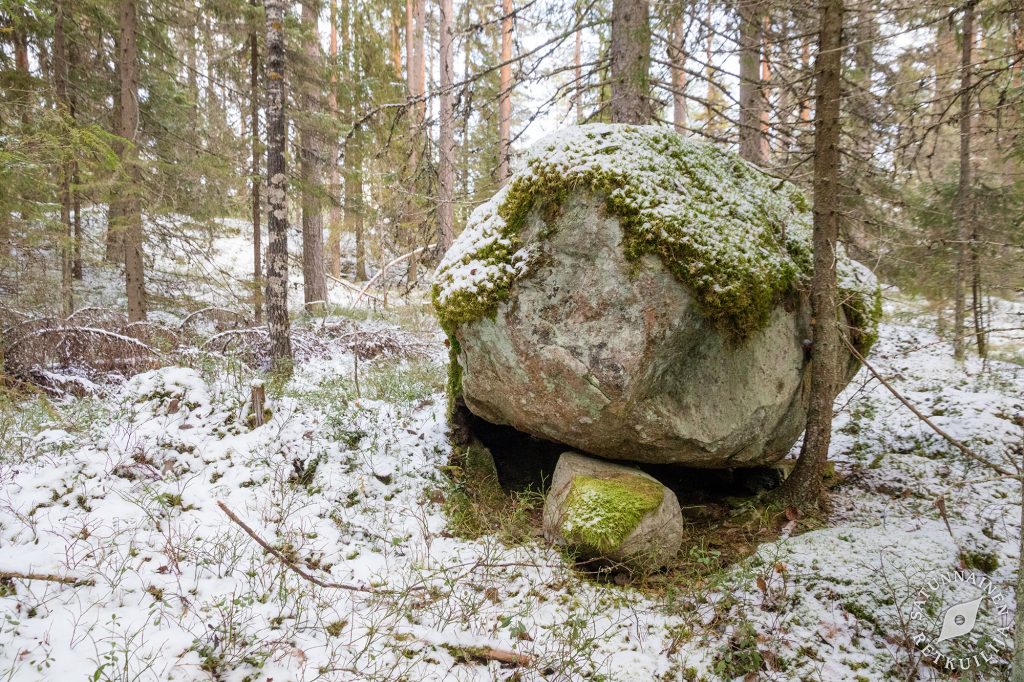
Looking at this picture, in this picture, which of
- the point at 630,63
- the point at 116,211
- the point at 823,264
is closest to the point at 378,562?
the point at 823,264

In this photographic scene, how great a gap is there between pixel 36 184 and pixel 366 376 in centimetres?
445

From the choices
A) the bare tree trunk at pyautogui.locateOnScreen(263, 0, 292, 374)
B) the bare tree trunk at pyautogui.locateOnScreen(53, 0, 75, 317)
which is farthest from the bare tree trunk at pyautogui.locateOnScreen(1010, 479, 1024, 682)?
the bare tree trunk at pyautogui.locateOnScreen(53, 0, 75, 317)

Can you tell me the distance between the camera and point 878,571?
10.6 feet

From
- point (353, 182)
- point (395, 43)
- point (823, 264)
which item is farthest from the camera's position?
point (395, 43)

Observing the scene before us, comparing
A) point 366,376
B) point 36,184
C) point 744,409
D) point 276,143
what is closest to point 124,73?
point 36,184

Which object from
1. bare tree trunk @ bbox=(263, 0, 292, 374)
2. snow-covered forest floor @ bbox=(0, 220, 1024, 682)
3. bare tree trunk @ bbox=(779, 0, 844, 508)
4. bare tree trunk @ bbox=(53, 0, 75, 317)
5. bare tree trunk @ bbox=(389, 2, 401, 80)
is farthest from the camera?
bare tree trunk @ bbox=(389, 2, 401, 80)

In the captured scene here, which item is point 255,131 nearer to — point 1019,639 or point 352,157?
point 352,157

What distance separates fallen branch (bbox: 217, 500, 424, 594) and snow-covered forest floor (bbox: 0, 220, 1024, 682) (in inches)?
1.2

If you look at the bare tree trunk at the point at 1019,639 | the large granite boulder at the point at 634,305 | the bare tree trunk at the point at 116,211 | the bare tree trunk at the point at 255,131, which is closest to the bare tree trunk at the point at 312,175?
the bare tree trunk at the point at 255,131

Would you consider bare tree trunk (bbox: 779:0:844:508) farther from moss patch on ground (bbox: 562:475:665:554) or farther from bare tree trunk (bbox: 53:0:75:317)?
bare tree trunk (bbox: 53:0:75:317)

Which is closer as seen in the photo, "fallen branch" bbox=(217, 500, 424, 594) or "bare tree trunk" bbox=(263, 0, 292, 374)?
"fallen branch" bbox=(217, 500, 424, 594)

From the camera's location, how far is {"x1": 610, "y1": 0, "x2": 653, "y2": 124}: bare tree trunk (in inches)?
206

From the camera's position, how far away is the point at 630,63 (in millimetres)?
5293

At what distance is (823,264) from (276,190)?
21.2ft
